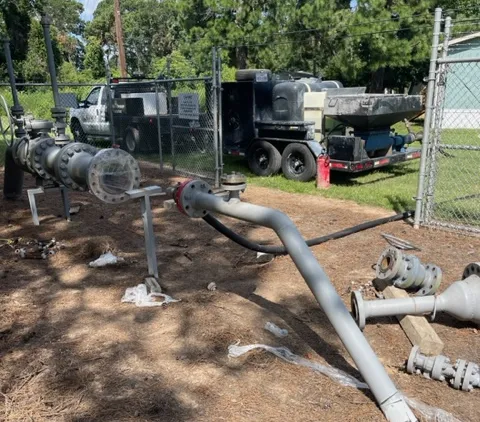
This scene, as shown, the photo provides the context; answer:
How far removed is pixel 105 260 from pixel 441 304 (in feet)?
10.8

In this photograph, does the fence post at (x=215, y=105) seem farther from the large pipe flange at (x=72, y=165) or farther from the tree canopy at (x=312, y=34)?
the tree canopy at (x=312, y=34)

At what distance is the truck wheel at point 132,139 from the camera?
1269 cm

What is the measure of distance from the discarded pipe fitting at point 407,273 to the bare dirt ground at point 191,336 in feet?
1.04

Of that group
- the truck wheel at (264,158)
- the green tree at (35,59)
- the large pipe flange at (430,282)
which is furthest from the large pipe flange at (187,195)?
the green tree at (35,59)

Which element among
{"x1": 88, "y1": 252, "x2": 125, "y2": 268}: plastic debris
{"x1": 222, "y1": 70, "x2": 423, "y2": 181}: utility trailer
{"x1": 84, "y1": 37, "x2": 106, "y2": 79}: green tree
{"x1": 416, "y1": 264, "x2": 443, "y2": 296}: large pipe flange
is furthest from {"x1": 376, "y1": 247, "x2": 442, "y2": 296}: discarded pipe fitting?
{"x1": 84, "y1": 37, "x2": 106, "y2": 79}: green tree

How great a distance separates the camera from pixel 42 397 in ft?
9.43

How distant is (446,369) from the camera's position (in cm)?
298

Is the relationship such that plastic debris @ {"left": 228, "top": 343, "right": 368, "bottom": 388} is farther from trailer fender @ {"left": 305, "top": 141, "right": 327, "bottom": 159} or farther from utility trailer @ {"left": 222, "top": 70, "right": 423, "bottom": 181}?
trailer fender @ {"left": 305, "top": 141, "right": 327, "bottom": 159}

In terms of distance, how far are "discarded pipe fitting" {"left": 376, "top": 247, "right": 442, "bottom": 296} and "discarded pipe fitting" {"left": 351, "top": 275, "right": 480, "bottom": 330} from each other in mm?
412

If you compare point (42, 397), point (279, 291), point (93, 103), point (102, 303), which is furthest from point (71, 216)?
point (93, 103)

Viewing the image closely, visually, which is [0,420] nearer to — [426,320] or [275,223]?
[275,223]

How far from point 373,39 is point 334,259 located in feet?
43.7

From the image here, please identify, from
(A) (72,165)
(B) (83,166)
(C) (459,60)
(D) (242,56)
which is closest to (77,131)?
(D) (242,56)

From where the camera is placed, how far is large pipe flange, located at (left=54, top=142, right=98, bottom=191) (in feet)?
14.5
